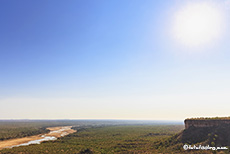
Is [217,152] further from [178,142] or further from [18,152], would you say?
[18,152]

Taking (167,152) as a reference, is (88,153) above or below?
below

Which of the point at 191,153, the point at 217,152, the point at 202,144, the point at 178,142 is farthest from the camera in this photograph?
the point at 178,142

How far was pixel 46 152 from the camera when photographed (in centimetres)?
4938

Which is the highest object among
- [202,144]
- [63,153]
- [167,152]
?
[202,144]

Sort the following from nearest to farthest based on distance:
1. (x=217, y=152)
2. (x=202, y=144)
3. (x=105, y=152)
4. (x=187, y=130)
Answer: (x=217, y=152) < (x=202, y=144) < (x=187, y=130) < (x=105, y=152)

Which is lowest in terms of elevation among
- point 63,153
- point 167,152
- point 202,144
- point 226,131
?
point 63,153

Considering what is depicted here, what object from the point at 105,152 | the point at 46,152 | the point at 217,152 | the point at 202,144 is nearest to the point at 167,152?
the point at 202,144

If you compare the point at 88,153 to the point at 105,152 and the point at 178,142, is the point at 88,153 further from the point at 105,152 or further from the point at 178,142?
the point at 178,142

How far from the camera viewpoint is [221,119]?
37344 millimetres

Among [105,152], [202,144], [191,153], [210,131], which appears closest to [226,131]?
[210,131]

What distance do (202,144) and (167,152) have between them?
25.6 ft

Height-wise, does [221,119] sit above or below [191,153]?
above

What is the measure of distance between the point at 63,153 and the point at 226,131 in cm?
4470

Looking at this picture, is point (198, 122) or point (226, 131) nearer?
point (226, 131)
